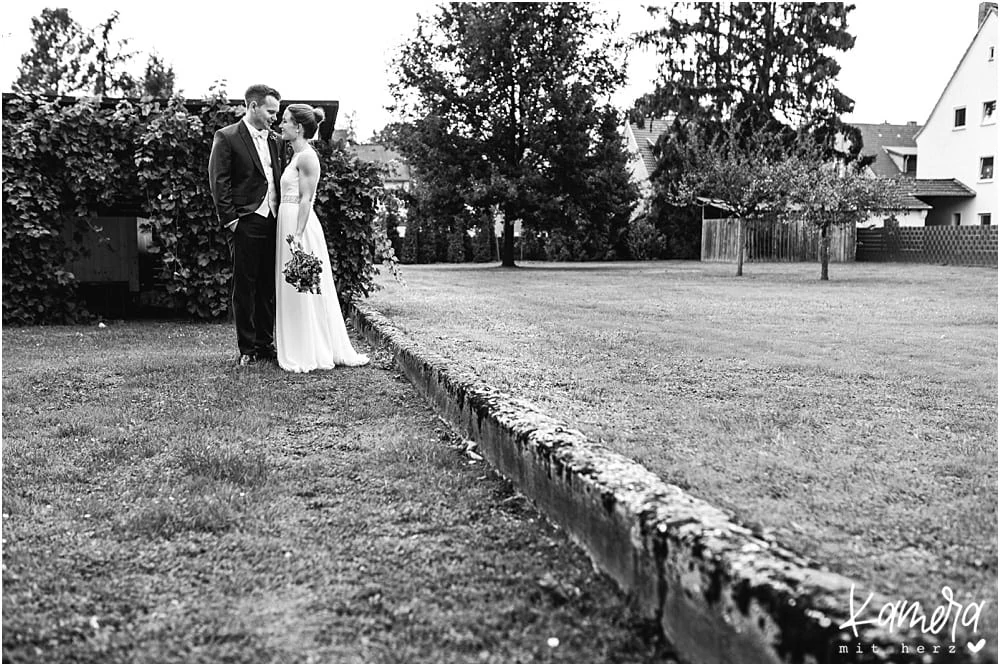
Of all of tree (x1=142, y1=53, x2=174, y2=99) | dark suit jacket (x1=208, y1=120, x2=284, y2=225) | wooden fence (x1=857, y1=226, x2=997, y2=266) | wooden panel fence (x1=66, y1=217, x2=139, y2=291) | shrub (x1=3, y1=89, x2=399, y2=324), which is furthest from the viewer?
tree (x1=142, y1=53, x2=174, y2=99)

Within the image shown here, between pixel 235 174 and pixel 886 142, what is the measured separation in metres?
59.3

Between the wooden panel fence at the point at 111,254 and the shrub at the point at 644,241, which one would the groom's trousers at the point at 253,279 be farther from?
the shrub at the point at 644,241

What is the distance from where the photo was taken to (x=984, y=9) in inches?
1810

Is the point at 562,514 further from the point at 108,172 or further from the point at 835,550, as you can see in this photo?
the point at 108,172

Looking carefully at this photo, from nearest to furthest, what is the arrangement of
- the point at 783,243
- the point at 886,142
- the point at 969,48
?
the point at 783,243 → the point at 969,48 → the point at 886,142

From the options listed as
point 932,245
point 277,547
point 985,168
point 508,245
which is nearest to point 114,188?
point 277,547

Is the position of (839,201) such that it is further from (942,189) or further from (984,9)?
(984,9)

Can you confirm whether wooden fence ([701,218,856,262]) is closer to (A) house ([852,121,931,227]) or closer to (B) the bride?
(A) house ([852,121,931,227])

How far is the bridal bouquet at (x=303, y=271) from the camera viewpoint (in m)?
7.07

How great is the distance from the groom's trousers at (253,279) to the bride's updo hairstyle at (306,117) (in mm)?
762

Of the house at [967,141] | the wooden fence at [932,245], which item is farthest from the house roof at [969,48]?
the wooden fence at [932,245]

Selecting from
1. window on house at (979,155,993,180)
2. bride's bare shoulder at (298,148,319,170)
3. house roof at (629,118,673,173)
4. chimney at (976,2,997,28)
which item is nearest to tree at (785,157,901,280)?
bride's bare shoulder at (298,148,319,170)

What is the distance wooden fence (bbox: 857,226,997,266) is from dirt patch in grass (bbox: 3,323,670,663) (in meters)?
31.3

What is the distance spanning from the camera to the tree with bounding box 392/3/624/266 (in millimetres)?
34844
